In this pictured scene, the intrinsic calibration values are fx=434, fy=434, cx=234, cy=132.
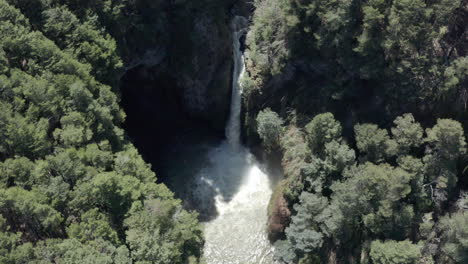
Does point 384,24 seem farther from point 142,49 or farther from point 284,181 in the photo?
point 142,49

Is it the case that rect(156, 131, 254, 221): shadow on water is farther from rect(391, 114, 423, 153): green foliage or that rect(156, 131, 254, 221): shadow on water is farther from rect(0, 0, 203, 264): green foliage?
rect(391, 114, 423, 153): green foliage

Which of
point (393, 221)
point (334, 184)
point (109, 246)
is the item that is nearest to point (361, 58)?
point (334, 184)

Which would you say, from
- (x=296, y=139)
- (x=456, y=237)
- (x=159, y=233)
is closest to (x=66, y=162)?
(x=159, y=233)

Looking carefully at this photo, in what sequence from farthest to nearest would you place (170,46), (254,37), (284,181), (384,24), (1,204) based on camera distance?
(170,46) < (254,37) < (284,181) < (384,24) < (1,204)

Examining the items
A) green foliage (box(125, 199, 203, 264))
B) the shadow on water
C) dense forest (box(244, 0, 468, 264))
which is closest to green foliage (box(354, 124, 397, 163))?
dense forest (box(244, 0, 468, 264))

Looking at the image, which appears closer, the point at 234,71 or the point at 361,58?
the point at 361,58

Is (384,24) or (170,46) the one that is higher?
(170,46)
